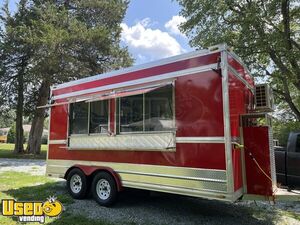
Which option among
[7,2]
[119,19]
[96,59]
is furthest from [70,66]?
[7,2]

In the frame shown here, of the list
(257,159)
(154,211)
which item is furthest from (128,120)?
(257,159)

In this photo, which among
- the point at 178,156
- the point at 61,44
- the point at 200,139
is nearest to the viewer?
the point at 200,139

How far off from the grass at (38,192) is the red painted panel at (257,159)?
2850 mm

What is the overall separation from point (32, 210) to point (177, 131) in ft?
11.1

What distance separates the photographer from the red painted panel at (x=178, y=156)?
5426mm

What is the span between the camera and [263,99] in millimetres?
6367

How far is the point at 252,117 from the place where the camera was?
5922mm

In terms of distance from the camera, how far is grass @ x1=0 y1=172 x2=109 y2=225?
5891 millimetres

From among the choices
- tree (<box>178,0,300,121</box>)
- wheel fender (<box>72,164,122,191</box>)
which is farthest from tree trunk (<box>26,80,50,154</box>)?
wheel fender (<box>72,164,122,191</box>)

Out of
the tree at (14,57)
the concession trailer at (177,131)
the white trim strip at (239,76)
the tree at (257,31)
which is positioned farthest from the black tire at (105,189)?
the tree at (14,57)

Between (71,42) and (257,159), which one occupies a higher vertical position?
(71,42)

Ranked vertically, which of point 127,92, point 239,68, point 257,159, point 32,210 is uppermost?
point 239,68

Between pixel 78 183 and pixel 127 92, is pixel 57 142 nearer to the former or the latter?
pixel 78 183

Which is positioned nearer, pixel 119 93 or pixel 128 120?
pixel 128 120
